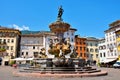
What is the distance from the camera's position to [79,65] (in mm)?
19500

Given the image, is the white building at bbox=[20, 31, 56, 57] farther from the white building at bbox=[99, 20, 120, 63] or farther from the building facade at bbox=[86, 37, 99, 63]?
the white building at bbox=[99, 20, 120, 63]

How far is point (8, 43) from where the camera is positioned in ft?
210

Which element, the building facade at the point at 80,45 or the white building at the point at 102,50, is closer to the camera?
the white building at the point at 102,50

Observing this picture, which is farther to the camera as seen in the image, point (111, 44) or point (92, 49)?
point (92, 49)

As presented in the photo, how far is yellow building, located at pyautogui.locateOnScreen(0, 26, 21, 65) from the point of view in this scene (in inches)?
2454

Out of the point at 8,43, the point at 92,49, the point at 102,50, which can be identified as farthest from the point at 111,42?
the point at 8,43

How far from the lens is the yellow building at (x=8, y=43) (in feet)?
205

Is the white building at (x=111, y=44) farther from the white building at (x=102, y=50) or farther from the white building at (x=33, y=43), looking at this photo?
the white building at (x=33, y=43)

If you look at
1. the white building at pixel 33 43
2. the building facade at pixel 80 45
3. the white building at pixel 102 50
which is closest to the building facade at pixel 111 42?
the white building at pixel 102 50

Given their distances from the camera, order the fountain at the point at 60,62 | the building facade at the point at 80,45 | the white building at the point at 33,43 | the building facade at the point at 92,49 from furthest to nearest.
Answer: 1. the building facade at the point at 92,49
2. the building facade at the point at 80,45
3. the white building at the point at 33,43
4. the fountain at the point at 60,62

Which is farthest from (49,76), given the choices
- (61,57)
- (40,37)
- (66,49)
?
(40,37)

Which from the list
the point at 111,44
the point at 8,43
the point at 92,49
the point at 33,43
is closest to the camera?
the point at 111,44

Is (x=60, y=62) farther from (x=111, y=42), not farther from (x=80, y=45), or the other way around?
(x=80, y=45)

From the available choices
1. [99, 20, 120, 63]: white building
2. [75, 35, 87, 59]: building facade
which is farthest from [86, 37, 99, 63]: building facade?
[99, 20, 120, 63]: white building
